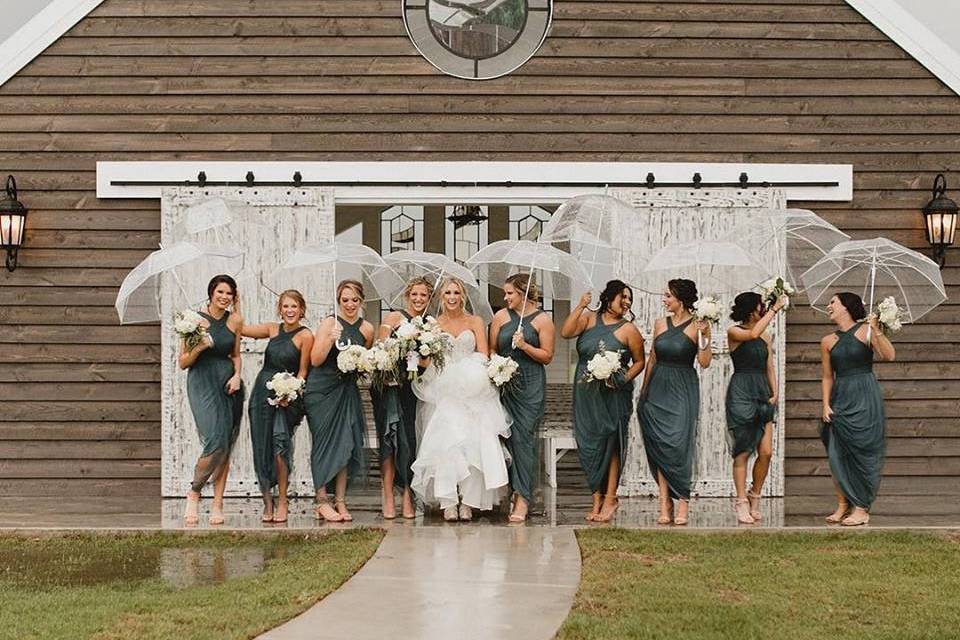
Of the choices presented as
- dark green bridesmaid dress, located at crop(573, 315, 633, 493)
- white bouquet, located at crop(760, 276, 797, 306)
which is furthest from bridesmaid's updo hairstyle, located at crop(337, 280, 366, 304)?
white bouquet, located at crop(760, 276, 797, 306)

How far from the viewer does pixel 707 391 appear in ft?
35.5

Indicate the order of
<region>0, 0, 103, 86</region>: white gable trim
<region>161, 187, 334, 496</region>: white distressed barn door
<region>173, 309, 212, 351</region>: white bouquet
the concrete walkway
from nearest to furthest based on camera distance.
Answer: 1. the concrete walkway
2. <region>173, 309, 212, 351</region>: white bouquet
3. <region>161, 187, 334, 496</region>: white distressed barn door
4. <region>0, 0, 103, 86</region>: white gable trim

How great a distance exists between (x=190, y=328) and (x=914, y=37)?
6.28m

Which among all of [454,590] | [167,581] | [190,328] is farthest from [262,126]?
[454,590]

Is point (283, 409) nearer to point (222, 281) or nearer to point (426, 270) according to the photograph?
point (222, 281)

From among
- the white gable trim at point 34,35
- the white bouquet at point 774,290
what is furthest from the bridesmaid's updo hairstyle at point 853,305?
the white gable trim at point 34,35

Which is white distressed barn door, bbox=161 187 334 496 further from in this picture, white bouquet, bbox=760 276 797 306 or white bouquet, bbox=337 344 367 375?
white bouquet, bbox=760 276 797 306

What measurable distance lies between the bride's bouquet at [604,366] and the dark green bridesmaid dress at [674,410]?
30 cm

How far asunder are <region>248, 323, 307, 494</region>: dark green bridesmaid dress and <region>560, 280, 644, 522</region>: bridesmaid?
186cm

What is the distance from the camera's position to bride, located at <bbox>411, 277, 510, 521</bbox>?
9094 millimetres

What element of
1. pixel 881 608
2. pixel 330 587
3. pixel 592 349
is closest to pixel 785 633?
pixel 881 608

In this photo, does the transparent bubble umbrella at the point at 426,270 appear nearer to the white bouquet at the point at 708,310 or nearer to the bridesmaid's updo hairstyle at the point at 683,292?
the bridesmaid's updo hairstyle at the point at 683,292

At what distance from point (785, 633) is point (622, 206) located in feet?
14.2

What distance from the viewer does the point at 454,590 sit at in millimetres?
6758
